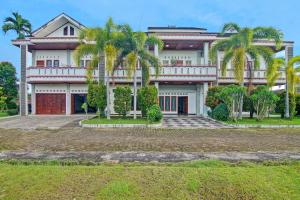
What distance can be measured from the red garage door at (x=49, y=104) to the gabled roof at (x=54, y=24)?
663 cm

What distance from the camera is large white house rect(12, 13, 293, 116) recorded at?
2203 centimetres

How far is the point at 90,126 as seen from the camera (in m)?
14.6

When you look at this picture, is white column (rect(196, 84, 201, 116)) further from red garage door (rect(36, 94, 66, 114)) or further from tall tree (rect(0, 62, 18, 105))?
tall tree (rect(0, 62, 18, 105))

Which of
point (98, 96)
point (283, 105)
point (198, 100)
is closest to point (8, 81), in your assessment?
point (98, 96)

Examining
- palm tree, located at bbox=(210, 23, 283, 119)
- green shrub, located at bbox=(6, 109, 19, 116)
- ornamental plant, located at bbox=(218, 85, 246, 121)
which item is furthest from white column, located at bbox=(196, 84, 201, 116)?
green shrub, located at bbox=(6, 109, 19, 116)

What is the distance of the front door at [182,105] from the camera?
24.1 metres

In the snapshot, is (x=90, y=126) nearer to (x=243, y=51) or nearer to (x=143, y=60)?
(x=143, y=60)

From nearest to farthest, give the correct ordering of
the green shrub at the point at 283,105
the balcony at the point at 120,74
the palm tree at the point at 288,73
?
the palm tree at the point at 288,73, the green shrub at the point at 283,105, the balcony at the point at 120,74

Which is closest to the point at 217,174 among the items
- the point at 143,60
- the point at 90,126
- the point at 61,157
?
the point at 61,157

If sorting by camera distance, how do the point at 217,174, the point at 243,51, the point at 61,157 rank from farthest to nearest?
the point at 243,51, the point at 61,157, the point at 217,174

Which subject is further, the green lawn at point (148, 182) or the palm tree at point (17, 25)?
the palm tree at point (17, 25)

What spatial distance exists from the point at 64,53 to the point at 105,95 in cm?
995

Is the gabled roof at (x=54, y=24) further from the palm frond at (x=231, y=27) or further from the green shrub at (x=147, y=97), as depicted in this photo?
the palm frond at (x=231, y=27)

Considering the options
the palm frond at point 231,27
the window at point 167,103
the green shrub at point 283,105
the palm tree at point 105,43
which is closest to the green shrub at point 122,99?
the palm tree at point 105,43
